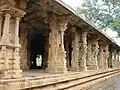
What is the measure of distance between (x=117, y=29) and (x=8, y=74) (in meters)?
29.0

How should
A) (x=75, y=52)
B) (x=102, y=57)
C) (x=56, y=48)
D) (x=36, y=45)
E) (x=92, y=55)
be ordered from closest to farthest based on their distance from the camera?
(x=56, y=48)
(x=75, y=52)
(x=92, y=55)
(x=36, y=45)
(x=102, y=57)

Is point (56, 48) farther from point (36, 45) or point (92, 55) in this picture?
point (36, 45)

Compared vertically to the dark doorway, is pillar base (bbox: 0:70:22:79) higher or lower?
lower

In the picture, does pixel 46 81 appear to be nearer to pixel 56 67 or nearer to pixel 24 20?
pixel 56 67

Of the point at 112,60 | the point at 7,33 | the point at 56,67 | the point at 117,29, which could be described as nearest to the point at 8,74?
the point at 7,33

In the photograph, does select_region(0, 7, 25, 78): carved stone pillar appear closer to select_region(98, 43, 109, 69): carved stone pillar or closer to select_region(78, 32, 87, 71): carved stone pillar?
select_region(78, 32, 87, 71): carved stone pillar

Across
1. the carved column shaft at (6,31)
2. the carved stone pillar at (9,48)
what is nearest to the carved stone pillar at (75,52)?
the carved stone pillar at (9,48)

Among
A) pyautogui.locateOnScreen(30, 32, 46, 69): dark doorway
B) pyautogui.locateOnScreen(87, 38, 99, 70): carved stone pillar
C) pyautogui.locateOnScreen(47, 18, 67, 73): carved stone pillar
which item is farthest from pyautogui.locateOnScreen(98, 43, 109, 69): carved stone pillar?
pyautogui.locateOnScreen(47, 18, 67, 73): carved stone pillar

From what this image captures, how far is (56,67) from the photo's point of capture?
8.70 m

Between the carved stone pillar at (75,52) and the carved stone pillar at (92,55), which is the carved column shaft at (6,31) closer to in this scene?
the carved stone pillar at (75,52)

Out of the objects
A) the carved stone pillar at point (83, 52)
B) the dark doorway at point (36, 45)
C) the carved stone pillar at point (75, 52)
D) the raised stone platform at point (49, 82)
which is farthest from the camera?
the dark doorway at point (36, 45)

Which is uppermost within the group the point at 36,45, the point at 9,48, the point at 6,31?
the point at 36,45

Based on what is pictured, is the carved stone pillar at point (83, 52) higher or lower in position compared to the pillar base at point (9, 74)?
higher

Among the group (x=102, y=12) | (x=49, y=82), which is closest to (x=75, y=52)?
(x=49, y=82)
